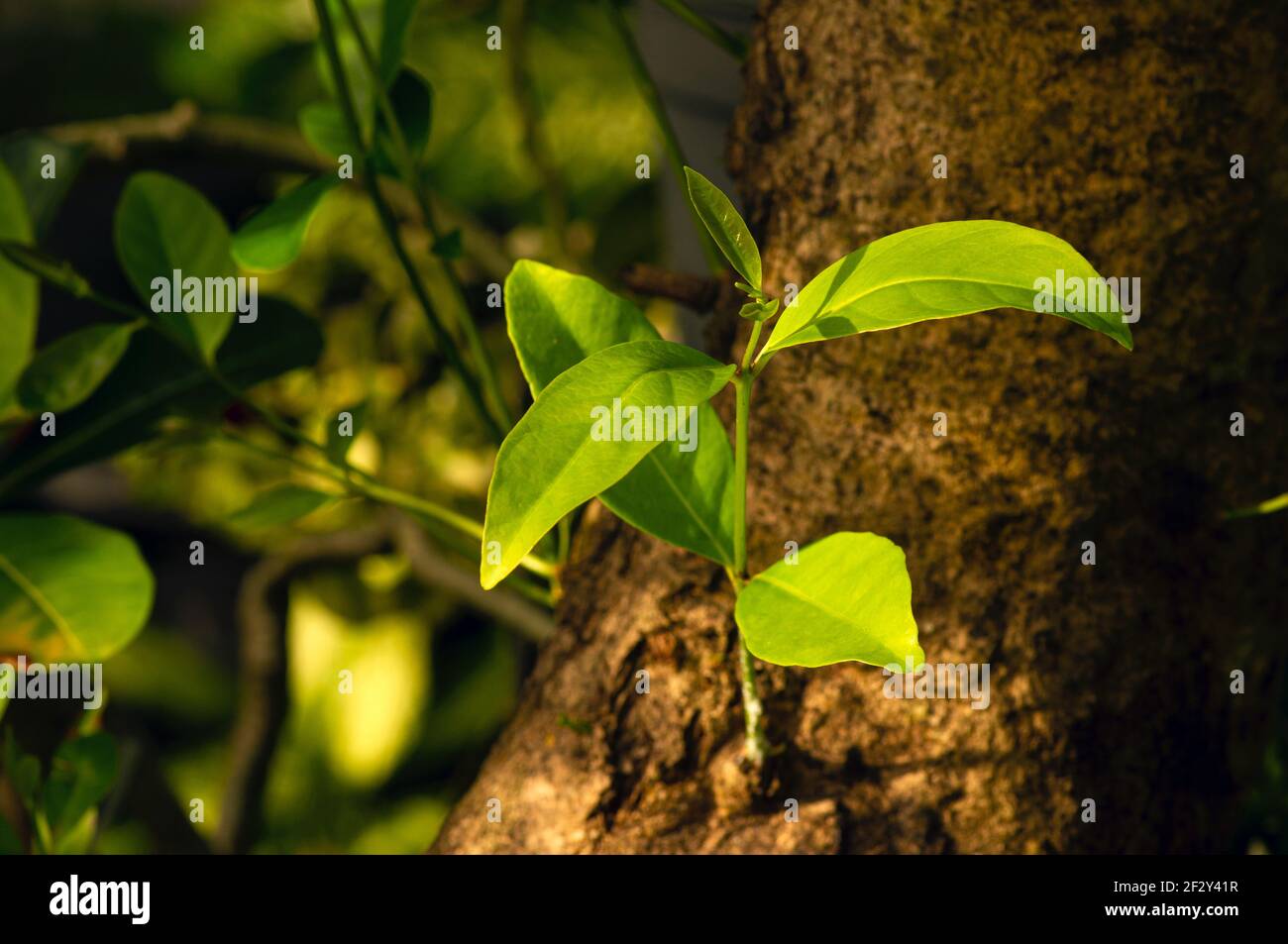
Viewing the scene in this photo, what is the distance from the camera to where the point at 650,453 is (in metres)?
0.34

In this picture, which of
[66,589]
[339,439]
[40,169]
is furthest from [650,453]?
[40,169]

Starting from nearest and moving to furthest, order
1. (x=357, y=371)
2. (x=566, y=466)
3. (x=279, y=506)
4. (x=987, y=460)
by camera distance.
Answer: (x=566, y=466) < (x=987, y=460) < (x=279, y=506) < (x=357, y=371)

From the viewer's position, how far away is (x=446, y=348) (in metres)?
0.49

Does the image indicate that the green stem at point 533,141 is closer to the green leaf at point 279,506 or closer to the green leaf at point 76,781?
the green leaf at point 279,506

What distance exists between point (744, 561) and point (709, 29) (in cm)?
28

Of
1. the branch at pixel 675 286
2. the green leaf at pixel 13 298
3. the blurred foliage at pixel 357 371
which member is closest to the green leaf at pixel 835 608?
the branch at pixel 675 286

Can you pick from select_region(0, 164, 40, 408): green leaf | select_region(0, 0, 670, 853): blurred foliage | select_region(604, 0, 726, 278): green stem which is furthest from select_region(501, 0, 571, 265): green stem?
select_region(0, 164, 40, 408): green leaf

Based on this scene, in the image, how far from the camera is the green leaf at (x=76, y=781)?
469mm

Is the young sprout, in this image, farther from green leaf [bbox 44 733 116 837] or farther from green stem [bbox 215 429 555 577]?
green leaf [bbox 44 733 116 837]

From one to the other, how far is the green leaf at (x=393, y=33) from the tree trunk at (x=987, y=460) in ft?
0.54

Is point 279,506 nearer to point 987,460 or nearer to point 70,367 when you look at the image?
point 70,367

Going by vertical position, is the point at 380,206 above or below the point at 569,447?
above

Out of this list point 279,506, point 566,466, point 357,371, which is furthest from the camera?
point 357,371
